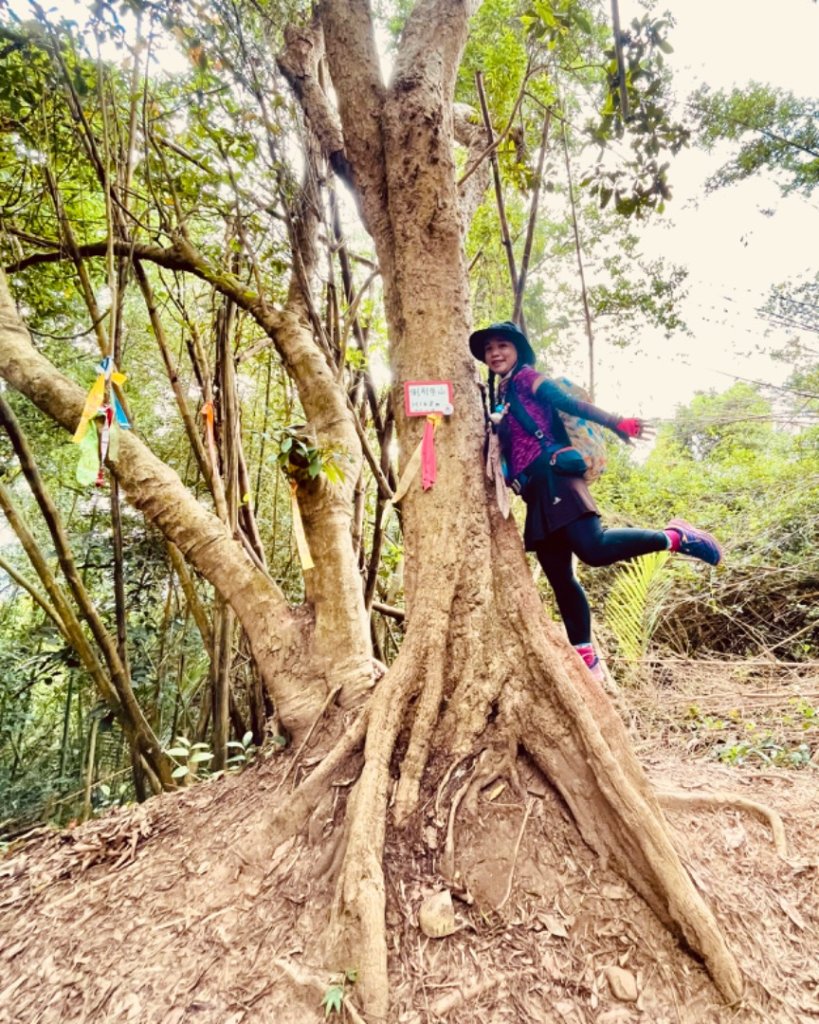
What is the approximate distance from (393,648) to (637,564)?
8.16ft

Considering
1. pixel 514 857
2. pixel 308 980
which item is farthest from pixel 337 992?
pixel 514 857

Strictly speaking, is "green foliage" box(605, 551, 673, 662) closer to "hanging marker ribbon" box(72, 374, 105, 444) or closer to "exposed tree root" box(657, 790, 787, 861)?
"exposed tree root" box(657, 790, 787, 861)

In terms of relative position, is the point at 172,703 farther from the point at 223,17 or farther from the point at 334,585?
the point at 223,17

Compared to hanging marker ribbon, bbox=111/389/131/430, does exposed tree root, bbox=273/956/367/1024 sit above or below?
below

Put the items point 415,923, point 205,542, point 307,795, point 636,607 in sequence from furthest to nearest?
point 636,607
point 205,542
point 307,795
point 415,923

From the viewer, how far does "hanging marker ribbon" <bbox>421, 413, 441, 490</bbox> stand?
212 cm

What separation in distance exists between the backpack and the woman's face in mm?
270

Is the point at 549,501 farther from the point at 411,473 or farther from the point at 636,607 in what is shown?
the point at 636,607

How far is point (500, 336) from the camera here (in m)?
2.39

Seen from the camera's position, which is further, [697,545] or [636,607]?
[636,607]

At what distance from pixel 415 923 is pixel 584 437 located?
70.7 inches

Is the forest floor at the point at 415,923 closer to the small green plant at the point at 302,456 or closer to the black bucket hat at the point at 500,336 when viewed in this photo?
the small green plant at the point at 302,456

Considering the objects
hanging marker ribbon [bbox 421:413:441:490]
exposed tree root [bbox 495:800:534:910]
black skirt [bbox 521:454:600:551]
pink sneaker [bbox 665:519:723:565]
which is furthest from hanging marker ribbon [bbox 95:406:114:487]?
pink sneaker [bbox 665:519:723:565]

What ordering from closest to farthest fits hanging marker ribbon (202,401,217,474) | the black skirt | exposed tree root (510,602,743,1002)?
exposed tree root (510,602,743,1002) < the black skirt < hanging marker ribbon (202,401,217,474)
